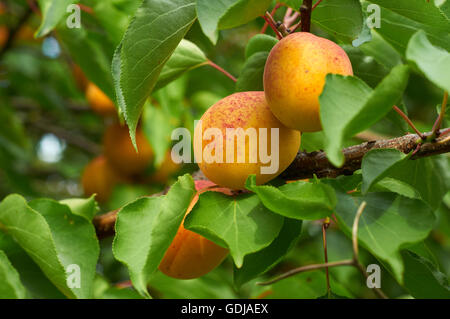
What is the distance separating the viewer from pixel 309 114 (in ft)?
2.08

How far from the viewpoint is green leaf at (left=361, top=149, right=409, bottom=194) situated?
61 cm

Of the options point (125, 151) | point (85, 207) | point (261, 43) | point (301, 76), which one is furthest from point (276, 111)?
point (125, 151)

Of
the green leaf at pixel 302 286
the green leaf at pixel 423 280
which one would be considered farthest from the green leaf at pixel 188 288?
the green leaf at pixel 423 280

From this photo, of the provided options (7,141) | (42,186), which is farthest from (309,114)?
(42,186)

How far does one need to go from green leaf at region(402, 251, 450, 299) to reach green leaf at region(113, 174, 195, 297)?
31 cm

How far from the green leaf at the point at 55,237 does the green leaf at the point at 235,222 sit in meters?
0.19

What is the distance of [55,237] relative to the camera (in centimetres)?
81

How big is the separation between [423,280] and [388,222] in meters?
0.16

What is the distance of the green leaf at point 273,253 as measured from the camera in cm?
72

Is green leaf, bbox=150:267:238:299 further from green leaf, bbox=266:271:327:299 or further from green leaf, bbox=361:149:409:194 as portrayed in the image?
green leaf, bbox=361:149:409:194

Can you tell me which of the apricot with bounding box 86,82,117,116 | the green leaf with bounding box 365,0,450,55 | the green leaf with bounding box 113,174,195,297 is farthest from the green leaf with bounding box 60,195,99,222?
the apricot with bounding box 86,82,117,116

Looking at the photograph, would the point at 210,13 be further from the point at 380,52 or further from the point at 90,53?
the point at 90,53

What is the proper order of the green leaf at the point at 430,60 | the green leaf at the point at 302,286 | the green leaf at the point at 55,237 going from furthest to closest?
the green leaf at the point at 302,286 → the green leaf at the point at 55,237 → the green leaf at the point at 430,60

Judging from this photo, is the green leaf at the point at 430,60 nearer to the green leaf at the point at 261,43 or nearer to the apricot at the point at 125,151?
the green leaf at the point at 261,43
